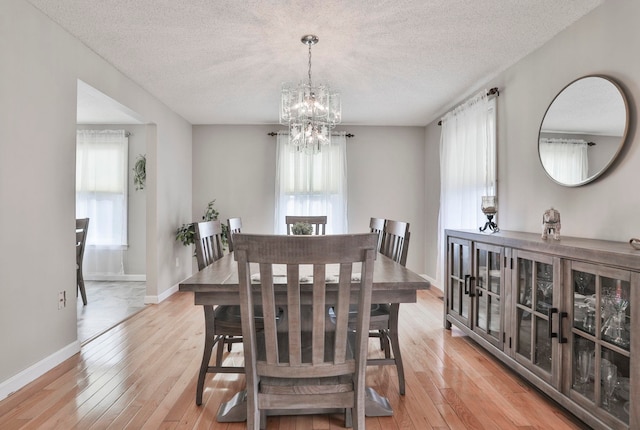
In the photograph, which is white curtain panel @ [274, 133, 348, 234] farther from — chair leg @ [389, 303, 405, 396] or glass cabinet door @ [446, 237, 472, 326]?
chair leg @ [389, 303, 405, 396]

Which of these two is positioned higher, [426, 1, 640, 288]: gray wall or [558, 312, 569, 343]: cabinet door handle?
[426, 1, 640, 288]: gray wall

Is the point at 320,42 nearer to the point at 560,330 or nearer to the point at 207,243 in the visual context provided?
the point at 207,243

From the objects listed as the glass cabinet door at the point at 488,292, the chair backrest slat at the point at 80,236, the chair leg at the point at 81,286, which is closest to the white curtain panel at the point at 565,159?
the glass cabinet door at the point at 488,292

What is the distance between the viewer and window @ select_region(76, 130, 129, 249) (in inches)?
217

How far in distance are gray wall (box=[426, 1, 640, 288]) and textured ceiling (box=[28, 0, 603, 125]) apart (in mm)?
148

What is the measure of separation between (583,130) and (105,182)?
585 centimetres

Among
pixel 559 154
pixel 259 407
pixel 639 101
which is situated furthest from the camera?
pixel 559 154

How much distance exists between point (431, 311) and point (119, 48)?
152 inches

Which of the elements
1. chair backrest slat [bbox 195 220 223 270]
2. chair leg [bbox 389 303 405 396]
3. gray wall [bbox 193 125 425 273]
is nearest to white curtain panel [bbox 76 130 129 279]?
gray wall [bbox 193 125 425 273]

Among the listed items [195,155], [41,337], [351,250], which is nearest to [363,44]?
[351,250]

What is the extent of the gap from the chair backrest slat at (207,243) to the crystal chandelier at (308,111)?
3.16ft

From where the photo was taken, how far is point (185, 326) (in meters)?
3.45

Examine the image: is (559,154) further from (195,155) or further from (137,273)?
(137,273)

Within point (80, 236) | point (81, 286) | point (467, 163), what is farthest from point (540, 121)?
point (81, 286)
